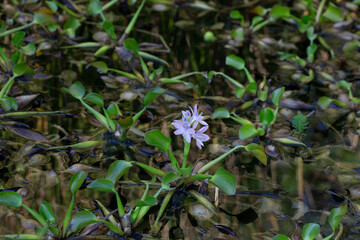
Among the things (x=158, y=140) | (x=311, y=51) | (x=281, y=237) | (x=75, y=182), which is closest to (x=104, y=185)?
(x=75, y=182)

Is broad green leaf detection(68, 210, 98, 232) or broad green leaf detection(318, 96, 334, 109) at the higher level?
broad green leaf detection(68, 210, 98, 232)

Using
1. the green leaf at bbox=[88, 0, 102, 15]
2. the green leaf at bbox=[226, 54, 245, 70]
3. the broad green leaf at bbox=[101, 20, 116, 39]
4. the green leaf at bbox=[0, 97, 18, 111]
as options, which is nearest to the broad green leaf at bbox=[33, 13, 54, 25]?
the green leaf at bbox=[88, 0, 102, 15]

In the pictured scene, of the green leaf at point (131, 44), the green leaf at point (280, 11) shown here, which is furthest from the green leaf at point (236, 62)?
the green leaf at point (280, 11)

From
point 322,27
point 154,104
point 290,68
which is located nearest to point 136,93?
point 154,104

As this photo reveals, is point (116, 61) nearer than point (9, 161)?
No

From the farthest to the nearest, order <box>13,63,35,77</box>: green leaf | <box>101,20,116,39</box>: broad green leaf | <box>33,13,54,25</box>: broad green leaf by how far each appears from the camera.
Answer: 1. <box>33,13,54,25</box>: broad green leaf
2. <box>101,20,116,39</box>: broad green leaf
3. <box>13,63,35,77</box>: green leaf

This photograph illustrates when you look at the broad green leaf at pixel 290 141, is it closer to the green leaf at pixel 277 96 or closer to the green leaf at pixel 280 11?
the green leaf at pixel 277 96

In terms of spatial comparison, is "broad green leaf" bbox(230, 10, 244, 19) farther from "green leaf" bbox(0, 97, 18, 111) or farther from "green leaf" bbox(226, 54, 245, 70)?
"green leaf" bbox(0, 97, 18, 111)

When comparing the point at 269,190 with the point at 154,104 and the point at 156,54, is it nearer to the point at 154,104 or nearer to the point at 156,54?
the point at 154,104
